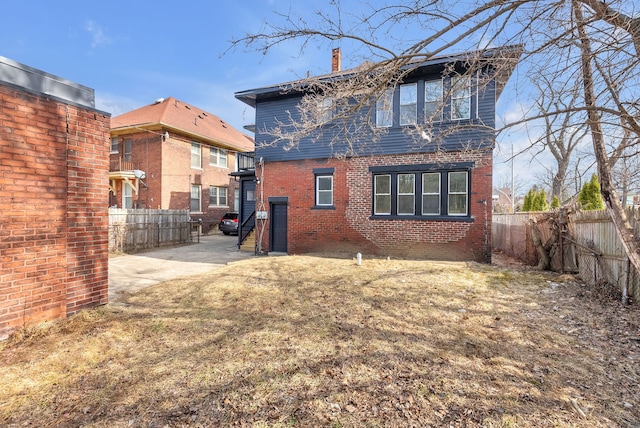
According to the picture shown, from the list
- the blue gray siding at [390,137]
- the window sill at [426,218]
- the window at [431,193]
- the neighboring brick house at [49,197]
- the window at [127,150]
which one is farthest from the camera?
the window at [127,150]

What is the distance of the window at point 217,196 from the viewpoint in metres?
23.0

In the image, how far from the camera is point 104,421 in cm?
247

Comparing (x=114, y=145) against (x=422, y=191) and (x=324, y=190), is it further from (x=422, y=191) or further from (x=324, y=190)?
(x=422, y=191)

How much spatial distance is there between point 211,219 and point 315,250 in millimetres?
13468

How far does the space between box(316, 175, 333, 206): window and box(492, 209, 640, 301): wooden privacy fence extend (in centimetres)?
652

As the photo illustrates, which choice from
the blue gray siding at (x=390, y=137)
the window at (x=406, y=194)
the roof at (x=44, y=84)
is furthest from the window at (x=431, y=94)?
the roof at (x=44, y=84)

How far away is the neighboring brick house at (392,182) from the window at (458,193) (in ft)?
0.10

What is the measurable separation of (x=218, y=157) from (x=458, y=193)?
61.2ft

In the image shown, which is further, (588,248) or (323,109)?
(588,248)

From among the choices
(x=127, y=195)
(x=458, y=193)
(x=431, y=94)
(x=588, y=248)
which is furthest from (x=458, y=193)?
(x=127, y=195)

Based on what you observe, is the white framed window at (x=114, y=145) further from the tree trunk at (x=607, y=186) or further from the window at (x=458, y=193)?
the tree trunk at (x=607, y=186)

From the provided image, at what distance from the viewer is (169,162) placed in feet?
64.3

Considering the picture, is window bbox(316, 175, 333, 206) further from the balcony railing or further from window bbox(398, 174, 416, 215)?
the balcony railing

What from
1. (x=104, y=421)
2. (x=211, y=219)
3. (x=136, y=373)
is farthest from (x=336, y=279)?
(x=211, y=219)
